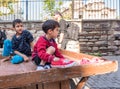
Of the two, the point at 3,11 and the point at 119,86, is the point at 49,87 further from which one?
the point at 3,11

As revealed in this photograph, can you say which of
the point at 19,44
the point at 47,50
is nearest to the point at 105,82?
the point at 19,44

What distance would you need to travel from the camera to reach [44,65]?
11.0ft

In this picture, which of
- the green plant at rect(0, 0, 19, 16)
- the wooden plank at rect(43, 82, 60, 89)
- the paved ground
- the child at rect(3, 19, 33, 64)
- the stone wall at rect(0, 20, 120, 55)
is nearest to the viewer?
the wooden plank at rect(43, 82, 60, 89)

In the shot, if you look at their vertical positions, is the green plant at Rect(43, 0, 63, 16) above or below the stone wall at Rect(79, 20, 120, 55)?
above

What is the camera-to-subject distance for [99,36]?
13.5m

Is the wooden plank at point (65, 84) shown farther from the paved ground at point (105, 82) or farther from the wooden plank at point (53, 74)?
the paved ground at point (105, 82)

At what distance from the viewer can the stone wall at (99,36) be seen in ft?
44.2

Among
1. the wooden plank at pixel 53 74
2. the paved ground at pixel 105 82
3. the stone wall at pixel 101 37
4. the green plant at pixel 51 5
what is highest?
the green plant at pixel 51 5

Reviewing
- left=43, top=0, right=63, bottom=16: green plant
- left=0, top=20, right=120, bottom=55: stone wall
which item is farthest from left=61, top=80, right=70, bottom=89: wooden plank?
left=43, top=0, right=63, bottom=16: green plant

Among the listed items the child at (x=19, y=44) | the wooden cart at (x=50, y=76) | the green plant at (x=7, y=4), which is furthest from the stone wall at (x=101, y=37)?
the wooden cart at (x=50, y=76)

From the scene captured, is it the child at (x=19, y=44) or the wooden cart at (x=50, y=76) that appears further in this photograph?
the child at (x=19, y=44)

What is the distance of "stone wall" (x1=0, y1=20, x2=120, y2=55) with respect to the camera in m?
13.5

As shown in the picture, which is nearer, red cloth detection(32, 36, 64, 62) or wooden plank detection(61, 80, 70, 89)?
wooden plank detection(61, 80, 70, 89)

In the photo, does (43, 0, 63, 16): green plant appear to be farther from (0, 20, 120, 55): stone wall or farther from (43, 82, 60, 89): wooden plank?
(43, 82, 60, 89): wooden plank
